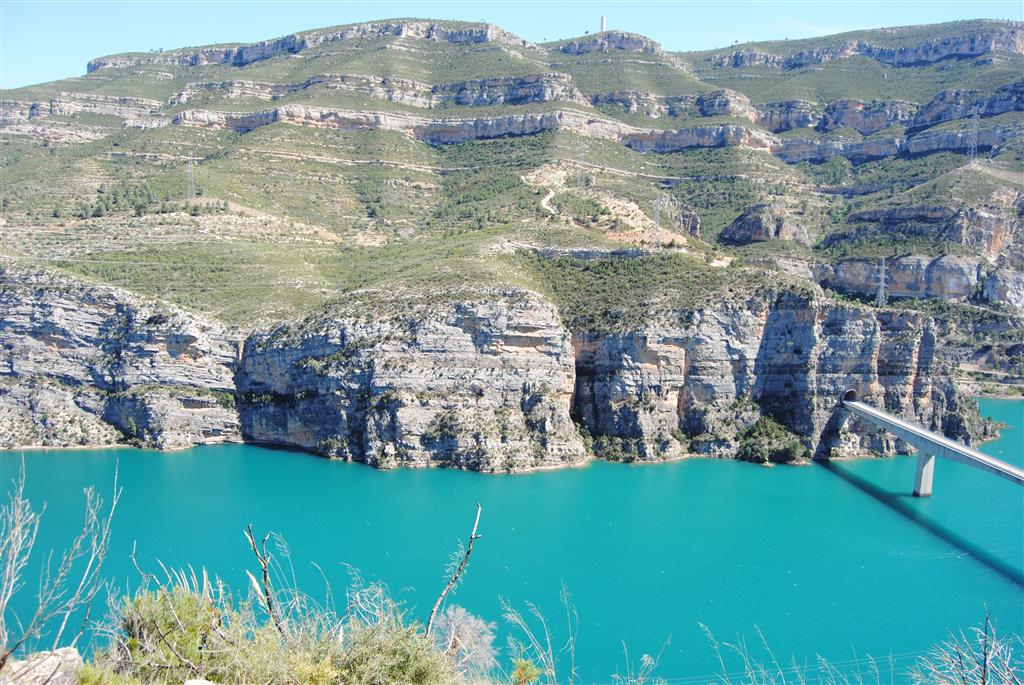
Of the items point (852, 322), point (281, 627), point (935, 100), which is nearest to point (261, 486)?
point (281, 627)

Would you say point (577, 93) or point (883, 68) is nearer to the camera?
point (577, 93)

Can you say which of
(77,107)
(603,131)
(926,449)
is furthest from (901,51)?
(77,107)

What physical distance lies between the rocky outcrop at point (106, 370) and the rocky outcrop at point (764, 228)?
52723 mm

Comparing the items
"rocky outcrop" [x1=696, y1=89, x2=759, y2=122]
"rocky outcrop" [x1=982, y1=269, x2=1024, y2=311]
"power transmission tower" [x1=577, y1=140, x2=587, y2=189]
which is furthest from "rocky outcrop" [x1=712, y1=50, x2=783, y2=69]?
"rocky outcrop" [x1=982, y1=269, x2=1024, y2=311]

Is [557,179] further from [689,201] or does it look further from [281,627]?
[281,627]

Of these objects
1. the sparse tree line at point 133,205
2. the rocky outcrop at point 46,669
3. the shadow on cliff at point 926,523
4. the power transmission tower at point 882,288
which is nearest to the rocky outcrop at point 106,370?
the sparse tree line at point 133,205

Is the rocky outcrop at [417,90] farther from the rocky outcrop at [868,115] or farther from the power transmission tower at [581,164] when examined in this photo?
the rocky outcrop at [868,115]

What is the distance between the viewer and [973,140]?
89688 mm

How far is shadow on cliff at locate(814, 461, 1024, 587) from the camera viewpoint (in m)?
30.0

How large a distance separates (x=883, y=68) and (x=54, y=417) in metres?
120

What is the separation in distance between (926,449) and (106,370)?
47427mm

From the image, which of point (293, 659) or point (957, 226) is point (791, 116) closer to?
point (957, 226)

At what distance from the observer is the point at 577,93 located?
95188 millimetres

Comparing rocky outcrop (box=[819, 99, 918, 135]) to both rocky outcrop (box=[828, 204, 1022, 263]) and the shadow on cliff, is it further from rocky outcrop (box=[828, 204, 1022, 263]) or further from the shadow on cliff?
the shadow on cliff
